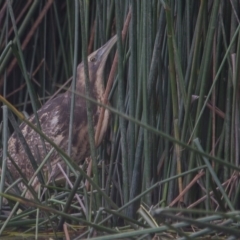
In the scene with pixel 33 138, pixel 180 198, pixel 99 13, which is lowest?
pixel 33 138

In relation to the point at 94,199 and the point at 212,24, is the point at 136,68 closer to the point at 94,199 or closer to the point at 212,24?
the point at 212,24

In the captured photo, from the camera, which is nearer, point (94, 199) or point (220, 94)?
point (94, 199)

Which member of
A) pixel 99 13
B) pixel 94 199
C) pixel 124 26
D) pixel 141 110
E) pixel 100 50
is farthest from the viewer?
pixel 100 50

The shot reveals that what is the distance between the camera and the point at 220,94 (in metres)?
2.66

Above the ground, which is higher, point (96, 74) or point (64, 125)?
point (96, 74)

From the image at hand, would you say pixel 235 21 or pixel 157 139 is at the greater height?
pixel 235 21

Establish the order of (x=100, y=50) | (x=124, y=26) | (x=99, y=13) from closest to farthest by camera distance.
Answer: (x=124, y=26) < (x=99, y=13) < (x=100, y=50)

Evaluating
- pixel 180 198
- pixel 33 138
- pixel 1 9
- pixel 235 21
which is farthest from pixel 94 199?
pixel 1 9

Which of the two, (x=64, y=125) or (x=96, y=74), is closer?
(x=64, y=125)

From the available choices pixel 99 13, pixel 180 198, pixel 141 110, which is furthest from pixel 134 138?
pixel 99 13

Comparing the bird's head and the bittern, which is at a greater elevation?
the bird's head

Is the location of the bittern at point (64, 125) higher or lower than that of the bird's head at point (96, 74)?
lower

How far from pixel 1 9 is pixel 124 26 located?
1.62m

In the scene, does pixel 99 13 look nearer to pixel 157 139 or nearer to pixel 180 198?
pixel 157 139
